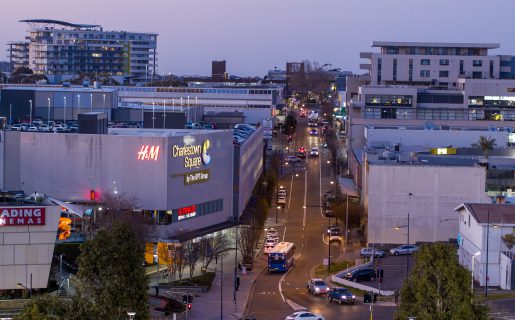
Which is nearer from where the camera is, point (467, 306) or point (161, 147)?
point (467, 306)

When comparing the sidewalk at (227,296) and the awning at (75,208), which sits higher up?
the awning at (75,208)

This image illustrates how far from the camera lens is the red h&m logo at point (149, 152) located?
40.2 m

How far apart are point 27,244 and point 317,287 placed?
8927mm

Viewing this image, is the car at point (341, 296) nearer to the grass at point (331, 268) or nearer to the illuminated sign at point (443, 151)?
the grass at point (331, 268)

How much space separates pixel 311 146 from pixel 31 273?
182ft

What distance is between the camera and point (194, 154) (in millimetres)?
41969

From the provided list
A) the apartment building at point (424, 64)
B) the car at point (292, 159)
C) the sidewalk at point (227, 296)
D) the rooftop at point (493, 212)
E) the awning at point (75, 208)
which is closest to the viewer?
the sidewalk at point (227, 296)

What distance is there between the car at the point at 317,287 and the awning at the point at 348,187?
54.4 ft

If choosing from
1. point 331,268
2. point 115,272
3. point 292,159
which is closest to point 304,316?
point 115,272

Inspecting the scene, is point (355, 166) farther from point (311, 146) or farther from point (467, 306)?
point (467, 306)

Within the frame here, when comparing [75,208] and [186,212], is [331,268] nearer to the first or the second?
[186,212]

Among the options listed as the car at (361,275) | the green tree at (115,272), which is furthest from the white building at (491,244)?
the green tree at (115,272)

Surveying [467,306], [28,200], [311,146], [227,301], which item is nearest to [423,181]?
[227,301]

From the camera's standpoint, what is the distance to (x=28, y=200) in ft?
106
